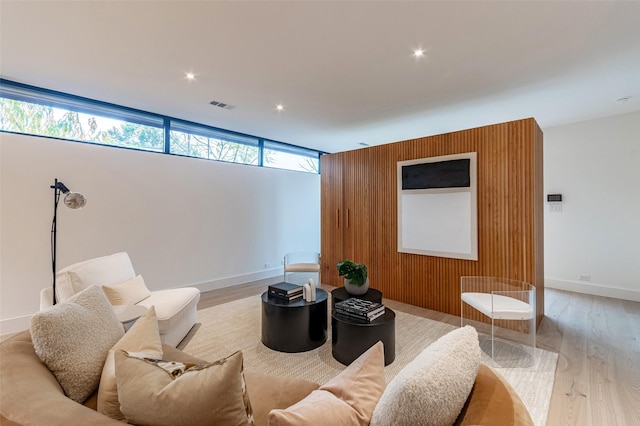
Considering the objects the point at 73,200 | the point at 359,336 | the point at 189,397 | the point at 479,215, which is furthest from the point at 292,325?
the point at 479,215

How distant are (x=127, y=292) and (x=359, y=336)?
2126mm

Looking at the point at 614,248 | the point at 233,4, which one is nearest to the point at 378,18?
the point at 233,4

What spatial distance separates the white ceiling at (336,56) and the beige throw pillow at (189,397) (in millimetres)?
2332

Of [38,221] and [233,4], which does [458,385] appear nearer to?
[233,4]

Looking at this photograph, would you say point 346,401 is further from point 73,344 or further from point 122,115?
point 122,115

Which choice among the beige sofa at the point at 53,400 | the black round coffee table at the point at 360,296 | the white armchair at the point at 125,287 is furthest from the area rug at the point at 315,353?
the beige sofa at the point at 53,400

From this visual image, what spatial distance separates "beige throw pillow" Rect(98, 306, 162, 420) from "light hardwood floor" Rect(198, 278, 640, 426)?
2.46 meters

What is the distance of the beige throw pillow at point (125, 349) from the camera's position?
40.1 inches

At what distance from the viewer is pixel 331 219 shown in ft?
16.9

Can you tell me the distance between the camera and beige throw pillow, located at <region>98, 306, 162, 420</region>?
40.1 inches

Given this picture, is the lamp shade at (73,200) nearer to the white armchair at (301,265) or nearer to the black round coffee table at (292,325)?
the black round coffee table at (292,325)

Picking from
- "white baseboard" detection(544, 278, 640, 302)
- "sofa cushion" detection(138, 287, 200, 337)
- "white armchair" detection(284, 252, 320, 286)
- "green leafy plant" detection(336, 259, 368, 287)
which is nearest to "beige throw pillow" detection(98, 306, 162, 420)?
"sofa cushion" detection(138, 287, 200, 337)

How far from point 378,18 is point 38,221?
4.26 metres

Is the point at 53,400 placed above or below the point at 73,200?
below
